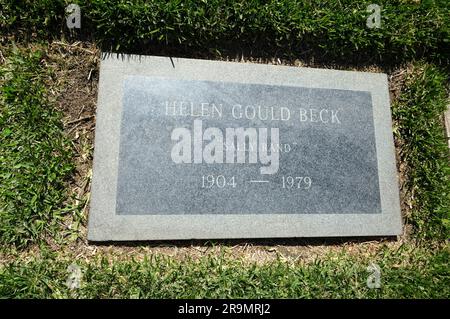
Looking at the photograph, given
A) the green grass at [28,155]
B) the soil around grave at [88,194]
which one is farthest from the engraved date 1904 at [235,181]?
the green grass at [28,155]

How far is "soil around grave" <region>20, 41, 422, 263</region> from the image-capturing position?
2.23 metres

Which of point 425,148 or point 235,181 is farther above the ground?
point 425,148

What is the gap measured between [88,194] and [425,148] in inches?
94.2

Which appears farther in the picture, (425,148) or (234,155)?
(425,148)

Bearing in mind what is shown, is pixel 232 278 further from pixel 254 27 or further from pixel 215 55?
pixel 254 27

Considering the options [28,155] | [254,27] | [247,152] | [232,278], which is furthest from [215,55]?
[232,278]

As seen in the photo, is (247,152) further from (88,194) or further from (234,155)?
(88,194)

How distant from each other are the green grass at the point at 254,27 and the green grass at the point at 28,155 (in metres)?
0.32

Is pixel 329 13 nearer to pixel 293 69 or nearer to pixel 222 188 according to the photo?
pixel 293 69

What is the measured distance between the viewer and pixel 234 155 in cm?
224

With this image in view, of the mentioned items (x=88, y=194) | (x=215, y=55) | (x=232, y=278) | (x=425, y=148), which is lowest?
(x=232, y=278)

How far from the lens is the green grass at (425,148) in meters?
2.53
